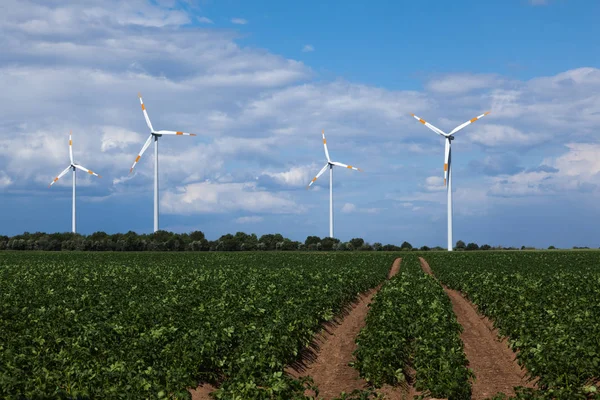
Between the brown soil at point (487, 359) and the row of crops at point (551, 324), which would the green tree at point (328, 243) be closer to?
the row of crops at point (551, 324)

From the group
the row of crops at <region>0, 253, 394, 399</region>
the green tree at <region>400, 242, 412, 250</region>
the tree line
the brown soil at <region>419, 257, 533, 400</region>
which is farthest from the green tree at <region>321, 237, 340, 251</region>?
the row of crops at <region>0, 253, 394, 399</region>

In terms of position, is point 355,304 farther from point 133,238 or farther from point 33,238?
point 33,238

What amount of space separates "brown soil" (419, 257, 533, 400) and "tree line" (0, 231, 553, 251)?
8603 centimetres

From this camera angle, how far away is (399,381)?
16.5 metres

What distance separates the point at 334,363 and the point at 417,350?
3.79 m

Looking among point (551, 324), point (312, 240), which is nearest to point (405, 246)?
point (312, 240)

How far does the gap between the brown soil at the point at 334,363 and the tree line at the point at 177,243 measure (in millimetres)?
85796

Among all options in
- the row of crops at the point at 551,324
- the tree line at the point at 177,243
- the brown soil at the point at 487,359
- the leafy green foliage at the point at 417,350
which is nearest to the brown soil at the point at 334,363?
the leafy green foliage at the point at 417,350

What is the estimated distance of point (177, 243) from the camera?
111 meters

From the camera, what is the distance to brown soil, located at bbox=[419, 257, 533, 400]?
1744 cm

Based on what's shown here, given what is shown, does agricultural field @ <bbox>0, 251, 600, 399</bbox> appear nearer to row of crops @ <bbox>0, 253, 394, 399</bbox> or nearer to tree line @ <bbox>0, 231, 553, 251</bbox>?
Result: row of crops @ <bbox>0, 253, 394, 399</bbox>

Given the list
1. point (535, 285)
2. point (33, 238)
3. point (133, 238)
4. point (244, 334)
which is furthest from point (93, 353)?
point (33, 238)

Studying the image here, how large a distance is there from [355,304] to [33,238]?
10760 cm

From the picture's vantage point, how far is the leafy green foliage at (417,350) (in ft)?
48.7
